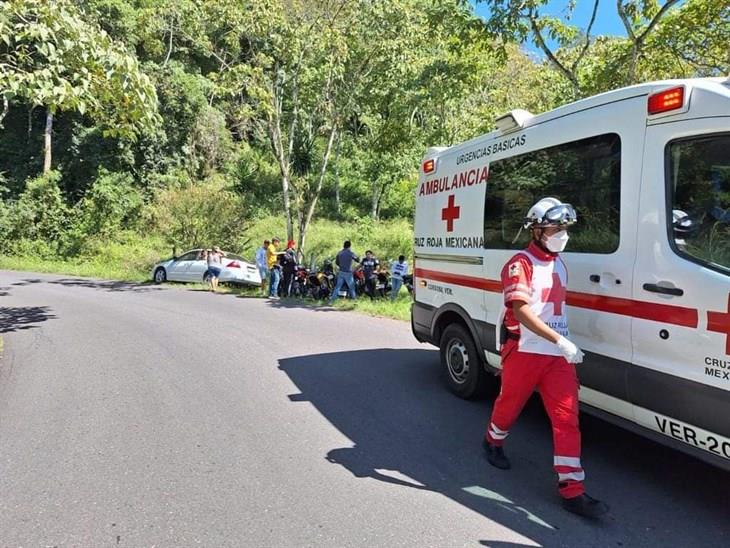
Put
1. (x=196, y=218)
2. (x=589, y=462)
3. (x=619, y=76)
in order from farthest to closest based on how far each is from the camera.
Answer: (x=196, y=218) → (x=619, y=76) → (x=589, y=462)

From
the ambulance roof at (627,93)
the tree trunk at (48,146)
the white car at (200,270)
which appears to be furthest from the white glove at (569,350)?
the tree trunk at (48,146)

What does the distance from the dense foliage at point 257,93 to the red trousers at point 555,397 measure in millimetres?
5647

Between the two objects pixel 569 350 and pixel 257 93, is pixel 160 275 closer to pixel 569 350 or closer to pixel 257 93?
pixel 257 93

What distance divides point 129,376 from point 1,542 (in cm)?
341

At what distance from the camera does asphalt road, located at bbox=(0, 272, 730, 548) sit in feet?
10.2

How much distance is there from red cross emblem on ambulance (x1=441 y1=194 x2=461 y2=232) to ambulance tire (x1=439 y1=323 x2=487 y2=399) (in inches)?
40.2

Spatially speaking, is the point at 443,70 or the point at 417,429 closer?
the point at 417,429

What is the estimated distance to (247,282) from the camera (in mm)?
16984

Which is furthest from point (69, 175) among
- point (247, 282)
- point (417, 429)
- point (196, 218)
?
point (417, 429)

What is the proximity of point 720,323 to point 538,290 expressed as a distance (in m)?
0.96

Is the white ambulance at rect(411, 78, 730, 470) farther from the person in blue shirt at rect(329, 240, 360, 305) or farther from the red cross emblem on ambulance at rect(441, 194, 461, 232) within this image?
the person in blue shirt at rect(329, 240, 360, 305)

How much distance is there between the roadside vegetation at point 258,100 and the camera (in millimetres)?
7332

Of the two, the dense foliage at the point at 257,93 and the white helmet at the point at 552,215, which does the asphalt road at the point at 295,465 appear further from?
the dense foliage at the point at 257,93

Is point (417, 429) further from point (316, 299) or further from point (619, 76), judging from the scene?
point (316, 299)
